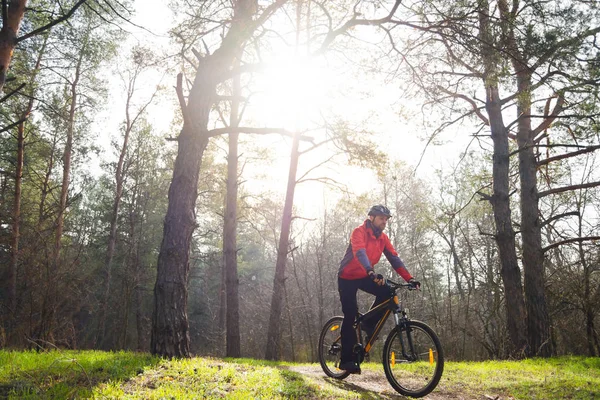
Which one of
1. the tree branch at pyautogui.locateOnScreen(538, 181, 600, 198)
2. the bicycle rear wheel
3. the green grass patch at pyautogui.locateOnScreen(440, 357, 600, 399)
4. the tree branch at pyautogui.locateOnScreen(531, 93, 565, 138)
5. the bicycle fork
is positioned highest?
the tree branch at pyautogui.locateOnScreen(531, 93, 565, 138)

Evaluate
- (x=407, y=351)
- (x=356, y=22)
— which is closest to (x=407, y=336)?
(x=407, y=351)

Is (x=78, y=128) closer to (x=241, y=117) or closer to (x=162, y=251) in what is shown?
(x=241, y=117)

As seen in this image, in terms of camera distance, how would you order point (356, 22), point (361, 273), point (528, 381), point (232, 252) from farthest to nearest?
1. point (232, 252)
2. point (356, 22)
3. point (528, 381)
4. point (361, 273)

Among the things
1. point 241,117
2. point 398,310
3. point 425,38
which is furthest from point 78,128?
point 398,310

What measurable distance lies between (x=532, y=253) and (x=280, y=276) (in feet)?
20.5

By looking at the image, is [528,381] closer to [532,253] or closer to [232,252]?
[532,253]

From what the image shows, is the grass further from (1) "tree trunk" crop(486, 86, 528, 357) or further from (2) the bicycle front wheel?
(1) "tree trunk" crop(486, 86, 528, 357)

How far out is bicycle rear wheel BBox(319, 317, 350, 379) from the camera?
220 inches

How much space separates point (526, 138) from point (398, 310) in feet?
24.3

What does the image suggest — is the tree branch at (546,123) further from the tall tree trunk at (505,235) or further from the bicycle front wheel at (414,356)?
the bicycle front wheel at (414,356)

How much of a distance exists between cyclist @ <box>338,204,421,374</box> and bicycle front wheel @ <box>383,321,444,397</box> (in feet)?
1.56

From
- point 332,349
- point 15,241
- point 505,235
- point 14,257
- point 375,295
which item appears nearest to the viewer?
point 375,295

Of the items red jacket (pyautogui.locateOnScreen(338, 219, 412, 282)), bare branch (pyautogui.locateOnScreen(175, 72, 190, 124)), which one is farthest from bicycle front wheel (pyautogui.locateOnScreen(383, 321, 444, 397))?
bare branch (pyautogui.locateOnScreen(175, 72, 190, 124))

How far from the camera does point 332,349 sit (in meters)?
5.59
